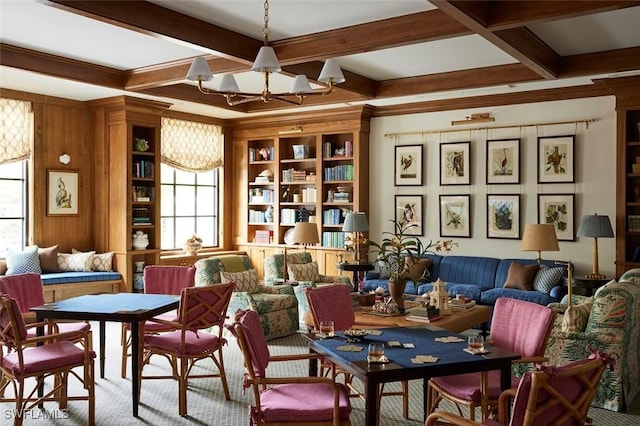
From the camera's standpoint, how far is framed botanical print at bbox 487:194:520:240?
7956 millimetres

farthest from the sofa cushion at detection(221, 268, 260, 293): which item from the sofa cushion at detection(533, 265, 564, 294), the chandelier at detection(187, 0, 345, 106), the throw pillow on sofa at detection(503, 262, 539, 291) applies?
the sofa cushion at detection(533, 265, 564, 294)

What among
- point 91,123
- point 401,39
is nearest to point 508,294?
point 401,39

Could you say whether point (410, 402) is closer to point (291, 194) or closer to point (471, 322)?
point (471, 322)

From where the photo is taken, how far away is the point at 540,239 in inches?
262

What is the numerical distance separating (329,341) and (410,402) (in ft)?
5.22

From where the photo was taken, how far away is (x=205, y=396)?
494cm

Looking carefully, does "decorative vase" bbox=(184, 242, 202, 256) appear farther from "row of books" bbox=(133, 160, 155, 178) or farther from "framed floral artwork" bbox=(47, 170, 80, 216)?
"framed floral artwork" bbox=(47, 170, 80, 216)

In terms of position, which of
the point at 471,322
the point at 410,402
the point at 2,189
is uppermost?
the point at 2,189

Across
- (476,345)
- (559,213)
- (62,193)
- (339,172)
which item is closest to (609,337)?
(476,345)

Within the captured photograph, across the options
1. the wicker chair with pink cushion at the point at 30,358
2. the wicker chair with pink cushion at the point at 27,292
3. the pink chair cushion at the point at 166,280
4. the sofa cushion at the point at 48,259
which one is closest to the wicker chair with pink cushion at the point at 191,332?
the wicker chair with pink cushion at the point at 30,358

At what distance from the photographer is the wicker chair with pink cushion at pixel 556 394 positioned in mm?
2385

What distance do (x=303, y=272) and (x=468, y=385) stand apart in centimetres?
438

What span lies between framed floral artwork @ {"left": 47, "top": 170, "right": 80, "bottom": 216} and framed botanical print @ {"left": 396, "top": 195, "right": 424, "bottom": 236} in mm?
4560

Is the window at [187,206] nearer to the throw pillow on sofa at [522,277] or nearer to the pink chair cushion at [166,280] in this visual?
the pink chair cushion at [166,280]
